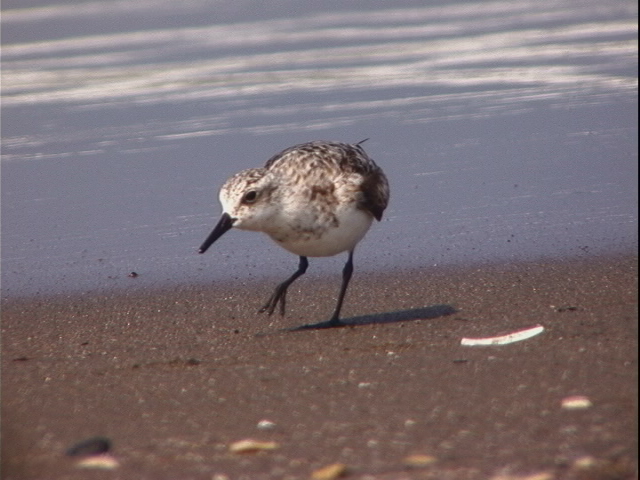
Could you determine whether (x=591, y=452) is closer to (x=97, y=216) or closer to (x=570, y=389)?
(x=570, y=389)

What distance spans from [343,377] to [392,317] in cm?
131

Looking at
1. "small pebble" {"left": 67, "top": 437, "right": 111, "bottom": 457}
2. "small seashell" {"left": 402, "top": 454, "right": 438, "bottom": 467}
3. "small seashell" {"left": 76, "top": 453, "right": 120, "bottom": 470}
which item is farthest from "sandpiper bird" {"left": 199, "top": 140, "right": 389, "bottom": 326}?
"small seashell" {"left": 402, "top": 454, "right": 438, "bottom": 467}

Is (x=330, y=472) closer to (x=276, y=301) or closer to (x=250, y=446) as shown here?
(x=250, y=446)

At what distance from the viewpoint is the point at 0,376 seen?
17.0 ft

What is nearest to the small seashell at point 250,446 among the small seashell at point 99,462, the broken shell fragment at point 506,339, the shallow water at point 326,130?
the small seashell at point 99,462

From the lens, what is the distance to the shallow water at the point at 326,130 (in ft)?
23.9

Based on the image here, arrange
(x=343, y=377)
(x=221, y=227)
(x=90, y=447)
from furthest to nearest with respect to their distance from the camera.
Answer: (x=221, y=227) → (x=343, y=377) → (x=90, y=447)

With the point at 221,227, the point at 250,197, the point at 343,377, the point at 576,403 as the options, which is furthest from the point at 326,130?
the point at 576,403

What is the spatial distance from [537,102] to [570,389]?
6.31m

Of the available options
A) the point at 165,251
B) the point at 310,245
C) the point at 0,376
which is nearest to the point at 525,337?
the point at 310,245

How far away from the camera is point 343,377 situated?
475 cm

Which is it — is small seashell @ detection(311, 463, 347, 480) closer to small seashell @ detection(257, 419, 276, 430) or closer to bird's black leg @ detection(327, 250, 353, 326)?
small seashell @ detection(257, 419, 276, 430)

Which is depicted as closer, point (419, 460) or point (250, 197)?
point (419, 460)

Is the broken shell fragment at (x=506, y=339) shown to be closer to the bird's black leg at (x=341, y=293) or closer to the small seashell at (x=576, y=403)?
the bird's black leg at (x=341, y=293)
